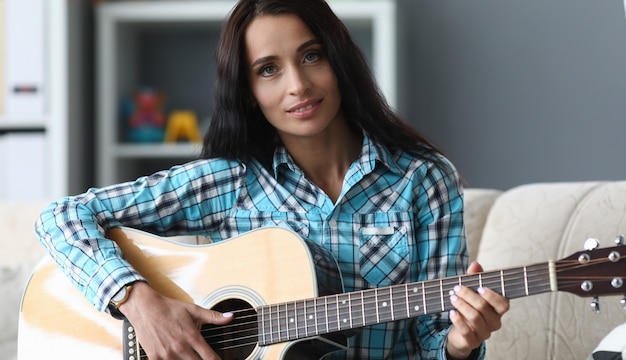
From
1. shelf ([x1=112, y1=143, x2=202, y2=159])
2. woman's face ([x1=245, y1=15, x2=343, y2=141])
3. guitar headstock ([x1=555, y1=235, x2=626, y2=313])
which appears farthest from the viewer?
shelf ([x1=112, y1=143, x2=202, y2=159])

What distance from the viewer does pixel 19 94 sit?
255 cm

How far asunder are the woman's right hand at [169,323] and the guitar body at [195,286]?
0.03m

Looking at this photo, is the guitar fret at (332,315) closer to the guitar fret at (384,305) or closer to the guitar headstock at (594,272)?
the guitar fret at (384,305)

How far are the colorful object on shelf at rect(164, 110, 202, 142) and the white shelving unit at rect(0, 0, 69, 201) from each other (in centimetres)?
32

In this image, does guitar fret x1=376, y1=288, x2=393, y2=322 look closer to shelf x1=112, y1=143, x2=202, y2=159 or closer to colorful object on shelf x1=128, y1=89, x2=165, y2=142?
shelf x1=112, y1=143, x2=202, y2=159

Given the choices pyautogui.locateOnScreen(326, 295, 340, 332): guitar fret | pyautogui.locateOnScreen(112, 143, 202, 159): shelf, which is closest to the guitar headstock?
pyautogui.locateOnScreen(326, 295, 340, 332): guitar fret

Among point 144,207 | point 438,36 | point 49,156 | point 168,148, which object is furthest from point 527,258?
point 49,156

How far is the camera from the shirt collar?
1.40 m

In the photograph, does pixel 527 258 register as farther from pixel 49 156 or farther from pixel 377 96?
pixel 49 156

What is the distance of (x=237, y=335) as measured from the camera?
4.06 feet

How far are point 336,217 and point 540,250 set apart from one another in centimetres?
45

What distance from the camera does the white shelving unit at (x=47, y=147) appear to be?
2.51m

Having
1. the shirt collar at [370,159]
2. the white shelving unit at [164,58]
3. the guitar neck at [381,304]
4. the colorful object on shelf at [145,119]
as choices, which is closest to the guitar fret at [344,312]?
the guitar neck at [381,304]

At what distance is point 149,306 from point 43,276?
24 centimetres
